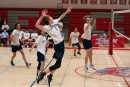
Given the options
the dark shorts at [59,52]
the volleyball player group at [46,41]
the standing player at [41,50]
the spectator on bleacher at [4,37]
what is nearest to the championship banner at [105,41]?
the spectator on bleacher at [4,37]

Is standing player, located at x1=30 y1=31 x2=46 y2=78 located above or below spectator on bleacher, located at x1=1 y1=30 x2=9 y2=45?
above

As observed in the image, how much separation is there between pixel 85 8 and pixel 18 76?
17.7 m

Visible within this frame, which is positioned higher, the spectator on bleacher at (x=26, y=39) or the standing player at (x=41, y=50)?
the standing player at (x=41, y=50)

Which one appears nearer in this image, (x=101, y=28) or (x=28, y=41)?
(x=28, y=41)

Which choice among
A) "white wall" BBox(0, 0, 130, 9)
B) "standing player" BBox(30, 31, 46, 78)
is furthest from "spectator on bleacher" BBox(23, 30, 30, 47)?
"standing player" BBox(30, 31, 46, 78)

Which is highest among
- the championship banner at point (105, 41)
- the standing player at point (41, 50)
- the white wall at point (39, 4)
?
the white wall at point (39, 4)

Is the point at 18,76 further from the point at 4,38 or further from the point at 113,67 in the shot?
the point at 4,38

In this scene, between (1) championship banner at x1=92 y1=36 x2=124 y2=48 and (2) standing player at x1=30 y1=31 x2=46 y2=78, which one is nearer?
(2) standing player at x1=30 y1=31 x2=46 y2=78

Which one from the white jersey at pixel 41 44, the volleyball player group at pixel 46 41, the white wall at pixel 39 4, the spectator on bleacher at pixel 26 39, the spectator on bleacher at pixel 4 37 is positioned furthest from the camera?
the white wall at pixel 39 4

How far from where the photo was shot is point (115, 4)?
88.5 ft

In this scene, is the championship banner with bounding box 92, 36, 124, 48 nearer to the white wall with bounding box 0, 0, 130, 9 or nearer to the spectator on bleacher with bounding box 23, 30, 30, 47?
the spectator on bleacher with bounding box 23, 30, 30, 47

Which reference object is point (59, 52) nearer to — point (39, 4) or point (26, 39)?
point (26, 39)

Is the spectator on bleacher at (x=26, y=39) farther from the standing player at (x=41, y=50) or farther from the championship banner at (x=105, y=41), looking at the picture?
the standing player at (x=41, y=50)

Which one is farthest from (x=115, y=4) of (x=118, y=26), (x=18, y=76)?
(x=18, y=76)
